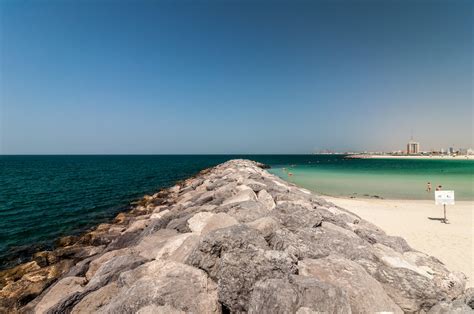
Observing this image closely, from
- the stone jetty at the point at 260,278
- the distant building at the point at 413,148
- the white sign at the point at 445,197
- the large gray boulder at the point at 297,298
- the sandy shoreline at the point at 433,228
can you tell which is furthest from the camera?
the distant building at the point at 413,148

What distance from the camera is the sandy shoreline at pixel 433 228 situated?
28.2ft

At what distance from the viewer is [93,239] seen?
1013 cm

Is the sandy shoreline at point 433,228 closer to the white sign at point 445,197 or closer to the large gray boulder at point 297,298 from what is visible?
the white sign at point 445,197

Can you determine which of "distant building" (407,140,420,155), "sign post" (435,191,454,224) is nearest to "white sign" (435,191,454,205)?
"sign post" (435,191,454,224)

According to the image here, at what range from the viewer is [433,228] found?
1190 cm

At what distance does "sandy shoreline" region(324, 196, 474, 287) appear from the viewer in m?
8.59

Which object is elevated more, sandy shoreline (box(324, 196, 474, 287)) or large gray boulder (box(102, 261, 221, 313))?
large gray boulder (box(102, 261, 221, 313))

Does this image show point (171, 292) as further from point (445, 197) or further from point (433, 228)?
point (445, 197)

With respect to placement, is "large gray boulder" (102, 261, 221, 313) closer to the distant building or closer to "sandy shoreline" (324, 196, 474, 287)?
"sandy shoreline" (324, 196, 474, 287)

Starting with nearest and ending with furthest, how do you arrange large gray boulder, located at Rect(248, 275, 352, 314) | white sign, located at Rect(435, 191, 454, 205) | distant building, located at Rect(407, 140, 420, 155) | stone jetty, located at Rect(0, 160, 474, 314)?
large gray boulder, located at Rect(248, 275, 352, 314), stone jetty, located at Rect(0, 160, 474, 314), white sign, located at Rect(435, 191, 454, 205), distant building, located at Rect(407, 140, 420, 155)

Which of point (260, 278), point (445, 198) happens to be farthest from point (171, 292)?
point (445, 198)

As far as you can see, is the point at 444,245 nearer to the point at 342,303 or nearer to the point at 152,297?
the point at 342,303

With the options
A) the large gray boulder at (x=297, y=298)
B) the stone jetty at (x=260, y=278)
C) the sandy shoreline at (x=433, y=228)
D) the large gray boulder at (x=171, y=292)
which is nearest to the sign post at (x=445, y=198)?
the sandy shoreline at (x=433, y=228)

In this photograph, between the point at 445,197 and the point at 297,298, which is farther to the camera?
the point at 445,197
